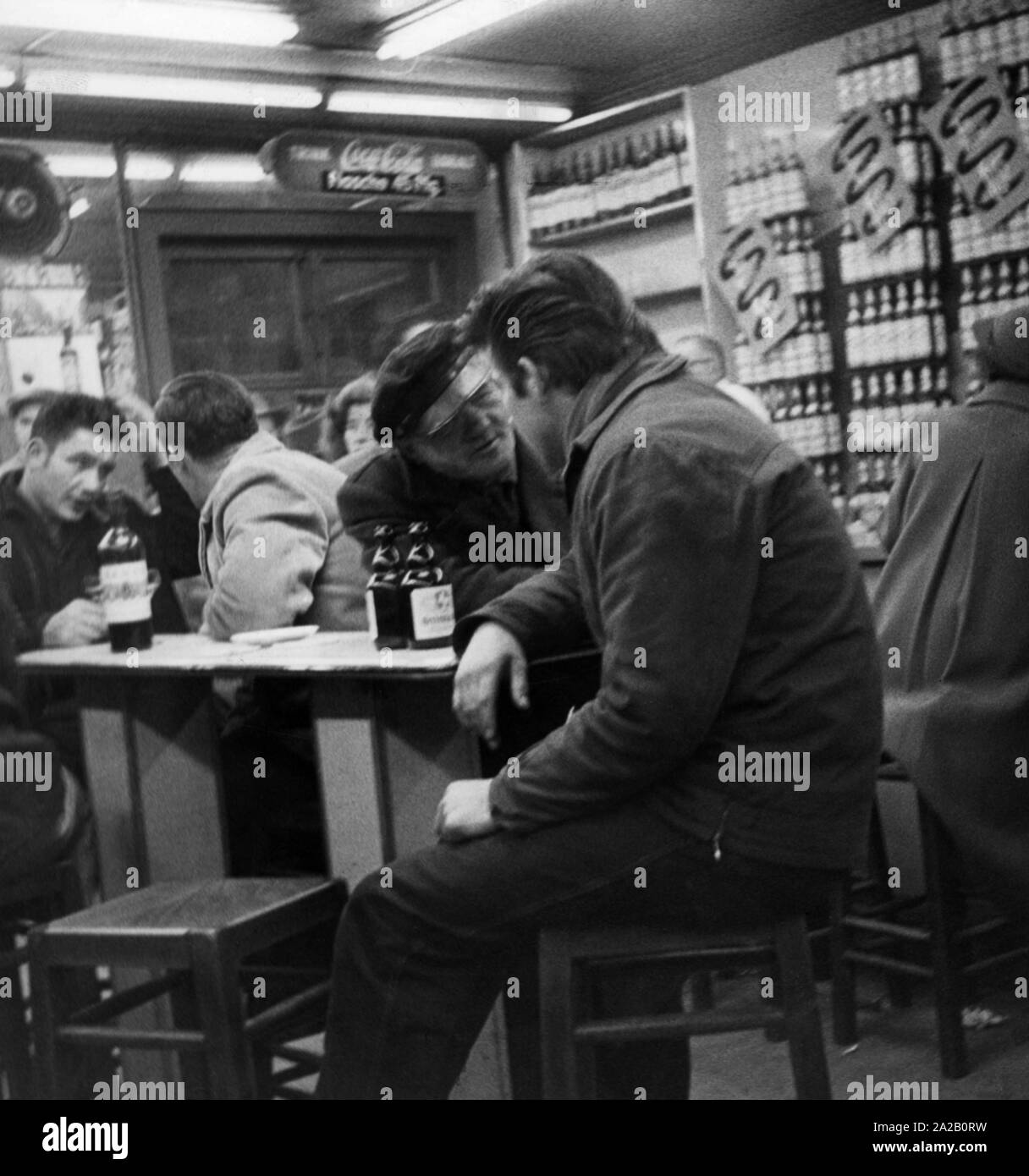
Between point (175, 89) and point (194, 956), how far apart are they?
10.8 feet

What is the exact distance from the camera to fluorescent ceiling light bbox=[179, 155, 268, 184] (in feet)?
15.3

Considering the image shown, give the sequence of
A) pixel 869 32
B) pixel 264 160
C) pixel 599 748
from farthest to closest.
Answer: pixel 264 160, pixel 869 32, pixel 599 748

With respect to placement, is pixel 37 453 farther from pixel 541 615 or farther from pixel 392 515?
pixel 541 615

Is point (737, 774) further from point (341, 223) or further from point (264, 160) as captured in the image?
point (341, 223)

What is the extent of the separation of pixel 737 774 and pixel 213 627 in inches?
45.6

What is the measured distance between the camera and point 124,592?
200 cm

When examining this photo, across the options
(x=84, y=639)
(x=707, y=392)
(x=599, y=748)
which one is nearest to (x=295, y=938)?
(x=84, y=639)

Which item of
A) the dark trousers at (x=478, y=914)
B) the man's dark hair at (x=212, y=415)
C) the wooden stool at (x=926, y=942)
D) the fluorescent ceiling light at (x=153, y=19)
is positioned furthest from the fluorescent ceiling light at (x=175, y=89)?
the dark trousers at (x=478, y=914)

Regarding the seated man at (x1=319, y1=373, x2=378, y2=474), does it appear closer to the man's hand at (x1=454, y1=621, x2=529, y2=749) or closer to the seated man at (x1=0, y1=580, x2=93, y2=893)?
the seated man at (x1=0, y1=580, x2=93, y2=893)

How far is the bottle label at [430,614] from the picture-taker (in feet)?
5.74

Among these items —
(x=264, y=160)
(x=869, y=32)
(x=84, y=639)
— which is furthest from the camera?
(x=264, y=160)

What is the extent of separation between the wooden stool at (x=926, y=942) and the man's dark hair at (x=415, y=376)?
3.22 ft
